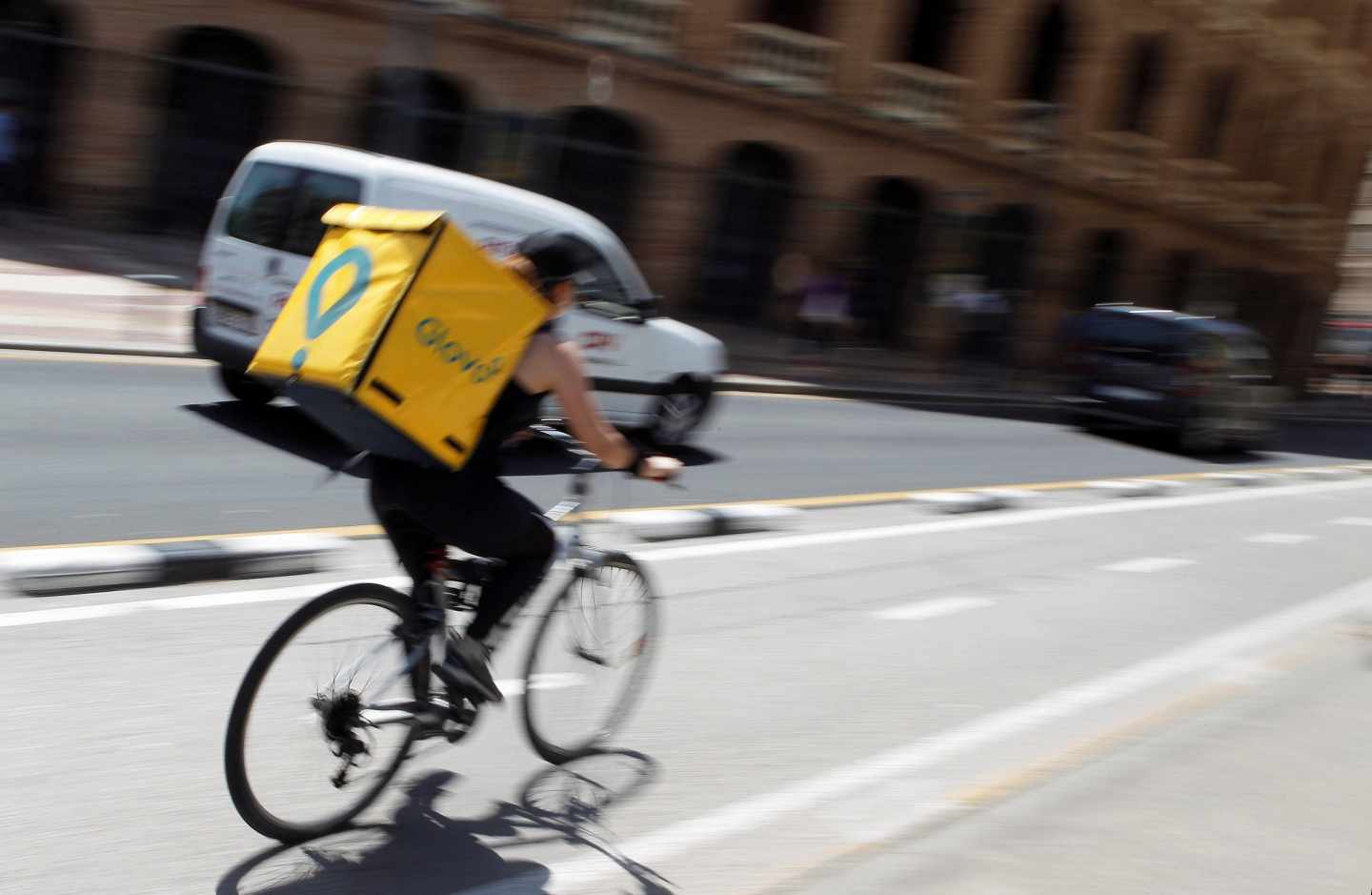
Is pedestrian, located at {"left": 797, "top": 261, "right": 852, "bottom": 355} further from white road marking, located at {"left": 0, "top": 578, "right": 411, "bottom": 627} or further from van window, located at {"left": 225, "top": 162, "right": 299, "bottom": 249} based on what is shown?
white road marking, located at {"left": 0, "top": 578, "right": 411, "bottom": 627}

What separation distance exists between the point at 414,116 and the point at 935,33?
1644 cm

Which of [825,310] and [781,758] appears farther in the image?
[825,310]

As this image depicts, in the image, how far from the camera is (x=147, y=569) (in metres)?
6.09

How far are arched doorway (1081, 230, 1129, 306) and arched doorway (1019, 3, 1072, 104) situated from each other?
3528 millimetres

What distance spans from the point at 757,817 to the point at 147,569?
298 centimetres

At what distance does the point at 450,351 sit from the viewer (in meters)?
3.70

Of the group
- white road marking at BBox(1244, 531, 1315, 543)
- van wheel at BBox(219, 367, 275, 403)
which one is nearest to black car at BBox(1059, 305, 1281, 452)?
Result: white road marking at BBox(1244, 531, 1315, 543)

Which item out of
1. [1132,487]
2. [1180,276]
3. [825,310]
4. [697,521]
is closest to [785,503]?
[697,521]

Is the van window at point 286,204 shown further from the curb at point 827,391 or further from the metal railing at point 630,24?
the metal railing at point 630,24

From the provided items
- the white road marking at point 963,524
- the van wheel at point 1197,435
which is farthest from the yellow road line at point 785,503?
the van wheel at point 1197,435

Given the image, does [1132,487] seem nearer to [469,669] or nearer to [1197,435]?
[1197,435]

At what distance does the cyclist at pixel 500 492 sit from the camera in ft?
12.9

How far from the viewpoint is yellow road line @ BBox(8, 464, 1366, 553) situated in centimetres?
690

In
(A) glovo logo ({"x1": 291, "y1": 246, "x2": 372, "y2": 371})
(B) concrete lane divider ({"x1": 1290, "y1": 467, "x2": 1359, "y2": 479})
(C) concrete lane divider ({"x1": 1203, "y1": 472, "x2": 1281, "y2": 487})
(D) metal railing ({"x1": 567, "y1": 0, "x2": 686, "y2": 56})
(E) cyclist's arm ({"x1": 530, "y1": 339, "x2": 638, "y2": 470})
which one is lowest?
(B) concrete lane divider ({"x1": 1290, "y1": 467, "x2": 1359, "y2": 479})
